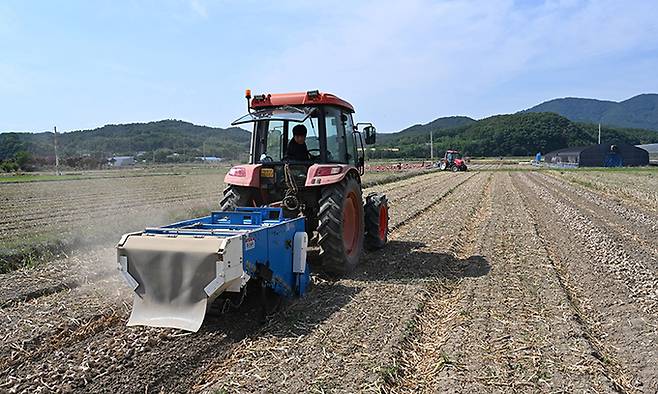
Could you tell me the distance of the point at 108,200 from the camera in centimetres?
2138

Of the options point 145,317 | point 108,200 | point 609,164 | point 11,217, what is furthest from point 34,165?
point 609,164

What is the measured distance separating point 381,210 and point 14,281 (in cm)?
554

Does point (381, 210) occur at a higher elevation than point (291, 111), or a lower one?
lower

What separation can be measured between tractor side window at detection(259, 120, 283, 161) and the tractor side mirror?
156 cm

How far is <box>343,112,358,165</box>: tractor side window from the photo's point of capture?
8.79m

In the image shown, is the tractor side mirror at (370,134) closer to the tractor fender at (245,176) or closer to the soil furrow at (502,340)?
the tractor fender at (245,176)

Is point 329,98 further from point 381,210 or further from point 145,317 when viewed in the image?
point 145,317

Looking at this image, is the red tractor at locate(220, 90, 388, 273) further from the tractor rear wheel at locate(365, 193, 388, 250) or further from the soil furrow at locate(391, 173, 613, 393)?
the soil furrow at locate(391, 173, 613, 393)

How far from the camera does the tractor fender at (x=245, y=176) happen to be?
7.82m

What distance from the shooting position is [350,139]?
8977 millimetres

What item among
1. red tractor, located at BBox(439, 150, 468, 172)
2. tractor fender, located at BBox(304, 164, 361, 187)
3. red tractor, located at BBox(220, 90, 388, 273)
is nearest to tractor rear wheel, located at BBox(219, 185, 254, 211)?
red tractor, located at BBox(220, 90, 388, 273)

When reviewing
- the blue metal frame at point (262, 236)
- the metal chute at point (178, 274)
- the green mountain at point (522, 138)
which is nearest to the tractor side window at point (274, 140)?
the blue metal frame at point (262, 236)

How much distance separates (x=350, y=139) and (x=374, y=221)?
145 cm

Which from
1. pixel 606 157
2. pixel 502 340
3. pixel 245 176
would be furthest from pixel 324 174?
pixel 606 157
